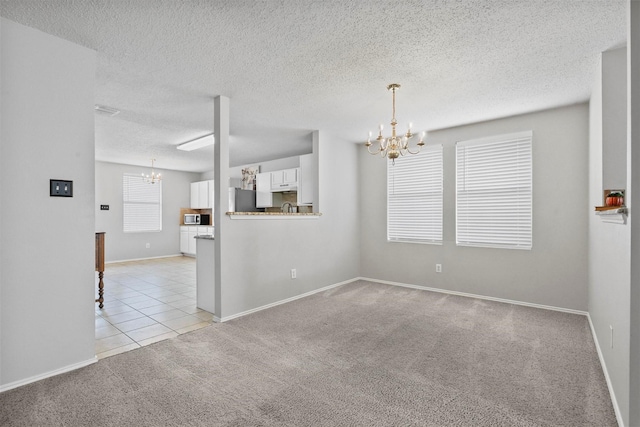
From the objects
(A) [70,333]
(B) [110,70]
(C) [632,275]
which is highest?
(B) [110,70]

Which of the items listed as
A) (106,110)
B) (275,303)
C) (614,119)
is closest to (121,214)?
(106,110)

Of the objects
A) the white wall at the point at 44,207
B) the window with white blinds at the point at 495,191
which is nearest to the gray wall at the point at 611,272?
the window with white blinds at the point at 495,191

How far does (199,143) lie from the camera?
5414 mm

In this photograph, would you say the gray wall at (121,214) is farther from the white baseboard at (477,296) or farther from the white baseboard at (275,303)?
the white baseboard at (477,296)

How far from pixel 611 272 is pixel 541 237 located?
6.41 feet

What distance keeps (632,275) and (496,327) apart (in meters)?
1.93

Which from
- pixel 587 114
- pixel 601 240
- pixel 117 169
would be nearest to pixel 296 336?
pixel 601 240

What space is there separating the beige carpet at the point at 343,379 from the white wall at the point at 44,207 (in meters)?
0.30

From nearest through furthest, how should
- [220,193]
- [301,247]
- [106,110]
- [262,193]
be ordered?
1. [220,193]
2. [106,110]
3. [301,247]
4. [262,193]

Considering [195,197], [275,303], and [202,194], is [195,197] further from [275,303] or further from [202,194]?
[275,303]

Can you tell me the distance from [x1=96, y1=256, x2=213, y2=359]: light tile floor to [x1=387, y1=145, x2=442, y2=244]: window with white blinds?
317 centimetres

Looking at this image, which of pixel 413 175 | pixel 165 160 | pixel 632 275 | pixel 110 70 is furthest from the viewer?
pixel 165 160

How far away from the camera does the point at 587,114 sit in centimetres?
355

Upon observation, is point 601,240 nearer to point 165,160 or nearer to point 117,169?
point 165,160
